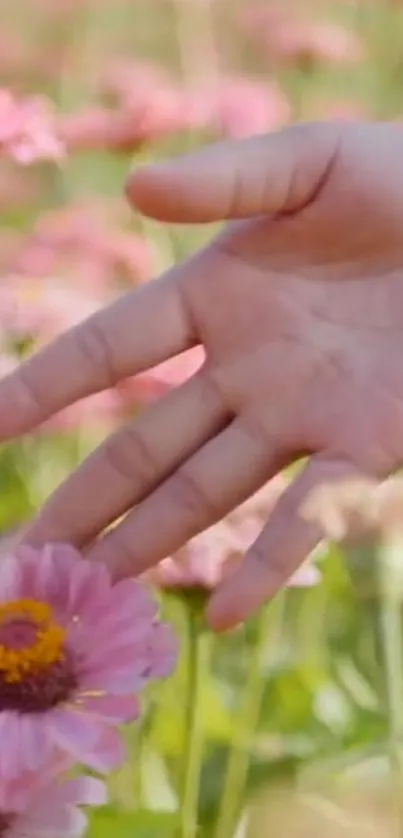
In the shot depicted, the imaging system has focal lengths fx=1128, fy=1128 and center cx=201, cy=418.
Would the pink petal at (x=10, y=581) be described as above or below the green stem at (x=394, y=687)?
above

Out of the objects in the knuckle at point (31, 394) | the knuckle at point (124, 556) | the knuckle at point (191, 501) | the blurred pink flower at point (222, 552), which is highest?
the knuckle at point (31, 394)

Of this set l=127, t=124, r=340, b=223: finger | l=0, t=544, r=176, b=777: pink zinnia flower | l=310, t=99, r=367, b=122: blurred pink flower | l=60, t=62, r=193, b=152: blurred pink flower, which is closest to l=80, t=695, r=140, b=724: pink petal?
l=0, t=544, r=176, b=777: pink zinnia flower

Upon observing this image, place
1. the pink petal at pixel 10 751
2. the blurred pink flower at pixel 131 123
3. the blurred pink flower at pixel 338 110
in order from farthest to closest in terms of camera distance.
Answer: the blurred pink flower at pixel 338 110
the blurred pink flower at pixel 131 123
the pink petal at pixel 10 751

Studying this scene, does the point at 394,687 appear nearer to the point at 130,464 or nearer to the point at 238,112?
the point at 130,464

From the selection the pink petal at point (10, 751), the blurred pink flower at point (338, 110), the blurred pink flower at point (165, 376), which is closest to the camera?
the pink petal at point (10, 751)

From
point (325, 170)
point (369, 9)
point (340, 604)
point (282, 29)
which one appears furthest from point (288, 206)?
point (369, 9)

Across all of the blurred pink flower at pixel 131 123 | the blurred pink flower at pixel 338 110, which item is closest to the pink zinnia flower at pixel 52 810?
the blurred pink flower at pixel 131 123

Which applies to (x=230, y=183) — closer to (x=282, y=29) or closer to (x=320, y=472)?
(x=320, y=472)

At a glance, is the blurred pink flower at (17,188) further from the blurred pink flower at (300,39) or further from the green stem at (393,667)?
the green stem at (393,667)
